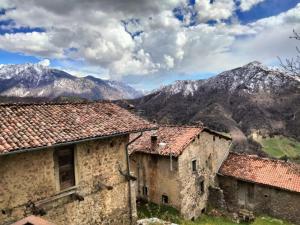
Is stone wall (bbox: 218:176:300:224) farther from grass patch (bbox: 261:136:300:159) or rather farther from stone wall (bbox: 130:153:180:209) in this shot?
grass patch (bbox: 261:136:300:159)

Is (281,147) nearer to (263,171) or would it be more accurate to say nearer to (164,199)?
(263,171)

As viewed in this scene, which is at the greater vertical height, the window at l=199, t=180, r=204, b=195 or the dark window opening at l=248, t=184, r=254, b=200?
the window at l=199, t=180, r=204, b=195

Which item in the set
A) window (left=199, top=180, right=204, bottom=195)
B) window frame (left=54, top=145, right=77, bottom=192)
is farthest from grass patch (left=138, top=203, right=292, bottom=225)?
window frame (left=54, top=145, right=77, bottom=192)

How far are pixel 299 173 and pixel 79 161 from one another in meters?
20.6

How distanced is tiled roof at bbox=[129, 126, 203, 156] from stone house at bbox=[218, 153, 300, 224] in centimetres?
623

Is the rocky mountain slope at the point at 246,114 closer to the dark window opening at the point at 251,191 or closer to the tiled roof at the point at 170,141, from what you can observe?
the dark window opening at the point at 251,191

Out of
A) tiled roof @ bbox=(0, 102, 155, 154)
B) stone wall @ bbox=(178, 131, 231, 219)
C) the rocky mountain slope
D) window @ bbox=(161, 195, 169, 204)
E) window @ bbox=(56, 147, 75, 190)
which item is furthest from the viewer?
the rocky mountain slope

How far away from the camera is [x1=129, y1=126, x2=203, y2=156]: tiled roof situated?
24362 mm

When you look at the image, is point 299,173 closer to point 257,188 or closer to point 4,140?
point 257,188

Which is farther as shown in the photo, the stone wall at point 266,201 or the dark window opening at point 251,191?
the dark window opening at point 251,191

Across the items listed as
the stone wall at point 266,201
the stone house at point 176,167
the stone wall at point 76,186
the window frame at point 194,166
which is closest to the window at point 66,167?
the stone wall at point 76,186

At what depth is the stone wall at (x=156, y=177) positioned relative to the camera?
24.4 metres

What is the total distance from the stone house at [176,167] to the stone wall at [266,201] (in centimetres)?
250

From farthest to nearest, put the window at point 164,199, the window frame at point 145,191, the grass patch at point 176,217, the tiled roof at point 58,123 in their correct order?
the window frame at point 145,191 < the window at point 164,199 < the grass patch at point 176,217 < the tiled roof at point 58,123
